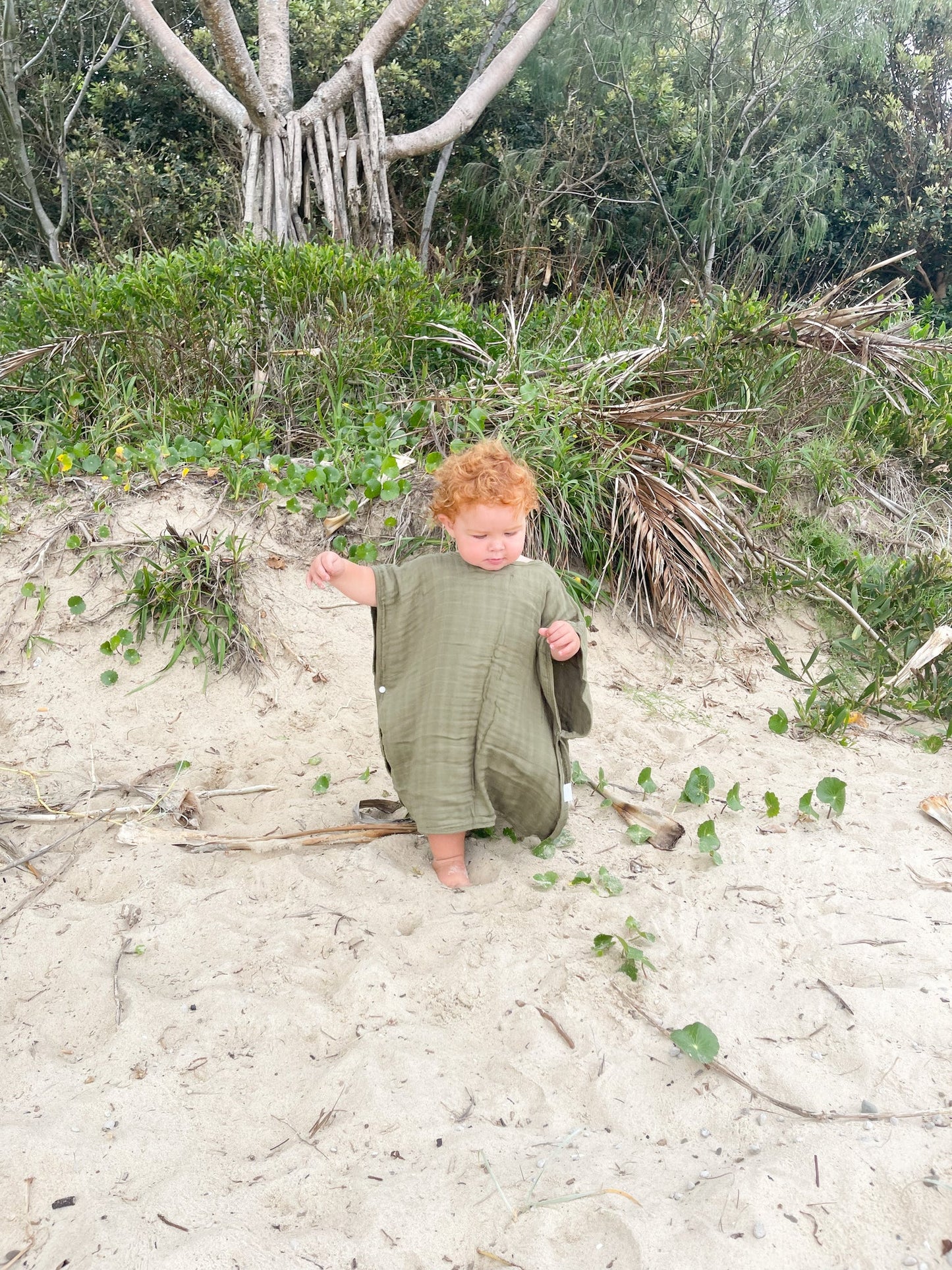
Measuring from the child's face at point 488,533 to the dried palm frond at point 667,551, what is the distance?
5.70 ft

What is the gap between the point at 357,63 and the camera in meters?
6.02

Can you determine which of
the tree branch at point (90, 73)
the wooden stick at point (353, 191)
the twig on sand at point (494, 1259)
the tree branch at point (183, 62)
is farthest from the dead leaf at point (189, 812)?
the tree branch at point (90, 73)

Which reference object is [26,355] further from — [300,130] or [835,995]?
[835,995]

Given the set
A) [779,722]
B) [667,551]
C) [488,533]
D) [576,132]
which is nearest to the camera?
[488,533]

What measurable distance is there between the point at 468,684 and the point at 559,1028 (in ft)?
2.87

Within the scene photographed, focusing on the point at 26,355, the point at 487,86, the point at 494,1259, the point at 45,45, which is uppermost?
the point at 45,45

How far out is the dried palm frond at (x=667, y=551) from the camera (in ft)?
13.5

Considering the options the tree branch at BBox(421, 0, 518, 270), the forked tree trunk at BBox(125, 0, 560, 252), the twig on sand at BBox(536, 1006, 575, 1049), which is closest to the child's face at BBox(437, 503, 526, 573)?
the twig on sand at BBox(536, 1006, 575, 1049)

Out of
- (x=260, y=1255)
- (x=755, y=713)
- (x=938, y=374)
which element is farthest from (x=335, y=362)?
(x=260, y=1255)

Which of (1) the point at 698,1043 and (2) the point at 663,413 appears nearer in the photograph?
(1) the point at 698,1043

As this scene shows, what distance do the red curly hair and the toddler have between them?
0.05 feet

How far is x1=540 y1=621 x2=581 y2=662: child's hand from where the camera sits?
7.64ft

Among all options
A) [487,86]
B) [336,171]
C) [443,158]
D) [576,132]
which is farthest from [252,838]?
[576,132]

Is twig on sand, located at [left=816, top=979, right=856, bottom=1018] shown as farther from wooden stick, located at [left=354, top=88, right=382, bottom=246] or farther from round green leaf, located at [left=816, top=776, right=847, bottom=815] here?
wooden stick, located at [left=354, top=88, right=382, bottom=246]
